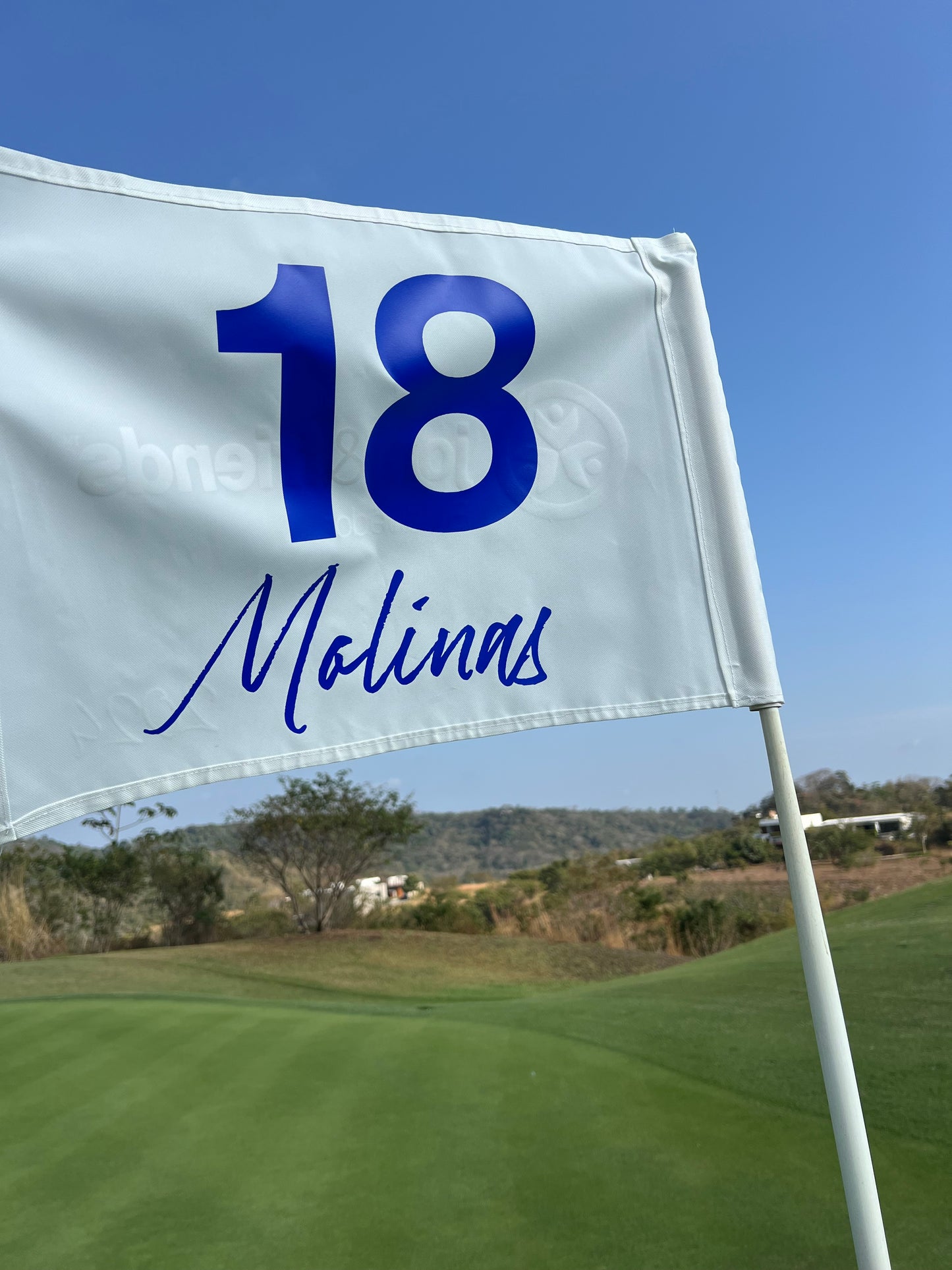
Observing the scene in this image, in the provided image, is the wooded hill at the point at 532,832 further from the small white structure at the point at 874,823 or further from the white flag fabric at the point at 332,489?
the white flag fabric at the point at 332,489

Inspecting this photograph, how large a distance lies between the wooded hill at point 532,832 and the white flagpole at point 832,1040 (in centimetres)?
2989

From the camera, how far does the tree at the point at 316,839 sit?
15.2 meters

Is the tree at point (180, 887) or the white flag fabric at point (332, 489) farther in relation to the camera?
the tree at point (180, 887)

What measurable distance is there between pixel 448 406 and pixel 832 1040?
1229 millimetres

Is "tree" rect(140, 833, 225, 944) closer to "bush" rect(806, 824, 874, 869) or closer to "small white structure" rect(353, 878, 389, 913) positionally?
"small white structure" rect(353, 878, 389, 913)

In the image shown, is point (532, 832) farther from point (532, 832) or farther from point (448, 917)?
point (448, 917)

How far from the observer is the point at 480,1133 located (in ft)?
11.4

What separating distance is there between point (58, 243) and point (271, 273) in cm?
33

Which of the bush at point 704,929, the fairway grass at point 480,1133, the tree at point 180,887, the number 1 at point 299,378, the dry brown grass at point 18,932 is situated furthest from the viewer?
the tree at point 180,887

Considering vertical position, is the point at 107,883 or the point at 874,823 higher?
the point at 107,883

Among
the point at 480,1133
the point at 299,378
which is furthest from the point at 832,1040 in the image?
the point at 480,1133

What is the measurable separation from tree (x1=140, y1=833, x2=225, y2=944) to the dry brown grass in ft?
5.60

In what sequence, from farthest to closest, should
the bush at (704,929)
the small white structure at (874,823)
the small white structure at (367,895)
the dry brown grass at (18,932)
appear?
the small white structure at (367,895)
the small white structure at (874,823)
the dry brown grass at (18,932)
the bush at (704,929)

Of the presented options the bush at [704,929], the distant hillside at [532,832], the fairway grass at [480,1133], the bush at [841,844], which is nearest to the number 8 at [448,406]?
the fairway grass at [480,1133]
